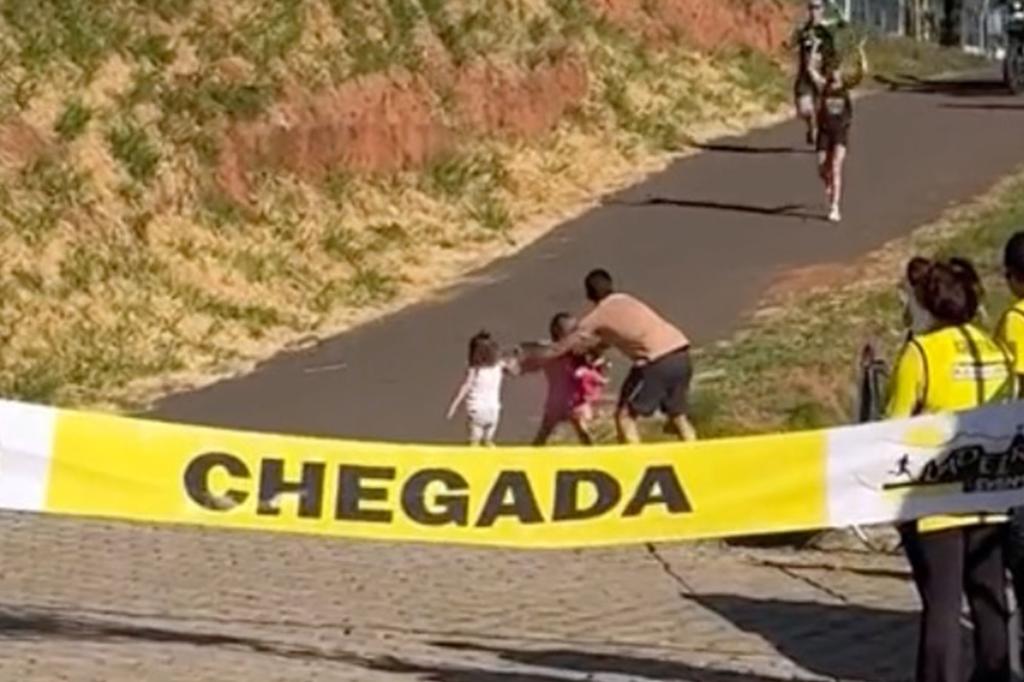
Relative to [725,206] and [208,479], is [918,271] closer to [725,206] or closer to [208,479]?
[208,479]

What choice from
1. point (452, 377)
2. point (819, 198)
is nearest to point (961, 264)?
point (452, 377)

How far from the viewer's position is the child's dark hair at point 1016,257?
10.5 meters

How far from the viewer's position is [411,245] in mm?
26438

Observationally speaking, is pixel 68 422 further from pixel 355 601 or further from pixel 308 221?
pixel 308 221

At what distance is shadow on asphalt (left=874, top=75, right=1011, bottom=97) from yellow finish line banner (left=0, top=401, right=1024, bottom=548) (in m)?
27.6

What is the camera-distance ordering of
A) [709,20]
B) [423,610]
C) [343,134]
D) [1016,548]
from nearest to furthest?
1. [1016,548]
2. [423,610]
3. [343,134]
4. [709,20]

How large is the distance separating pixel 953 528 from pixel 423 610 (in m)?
3.70

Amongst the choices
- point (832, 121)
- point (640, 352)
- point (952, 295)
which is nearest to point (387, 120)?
point (832, 121)

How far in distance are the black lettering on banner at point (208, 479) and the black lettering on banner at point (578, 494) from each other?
119cm

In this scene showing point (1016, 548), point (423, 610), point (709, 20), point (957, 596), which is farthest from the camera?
point (709, 20)

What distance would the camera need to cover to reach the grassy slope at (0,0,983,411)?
2262cm

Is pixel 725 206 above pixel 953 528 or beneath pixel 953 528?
above

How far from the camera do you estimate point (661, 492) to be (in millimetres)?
10547

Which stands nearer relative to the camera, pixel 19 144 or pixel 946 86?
pixel 19 144
